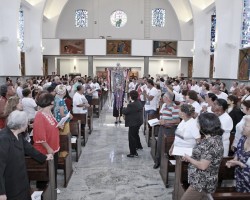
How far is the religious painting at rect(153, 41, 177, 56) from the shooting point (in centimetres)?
2339

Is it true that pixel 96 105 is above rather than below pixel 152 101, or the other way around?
below

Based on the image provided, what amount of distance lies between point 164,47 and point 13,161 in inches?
852

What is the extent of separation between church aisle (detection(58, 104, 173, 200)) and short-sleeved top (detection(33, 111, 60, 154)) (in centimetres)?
119

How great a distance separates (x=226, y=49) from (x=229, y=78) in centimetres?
162

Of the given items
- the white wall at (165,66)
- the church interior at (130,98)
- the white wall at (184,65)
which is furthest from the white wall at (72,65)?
the white wall at (184,65)

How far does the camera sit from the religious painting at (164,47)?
Answer: 76.7 ft

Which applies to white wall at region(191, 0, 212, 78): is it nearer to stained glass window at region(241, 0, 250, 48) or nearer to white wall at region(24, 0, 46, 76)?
stained glass window at region(241, 0, 250, 48)

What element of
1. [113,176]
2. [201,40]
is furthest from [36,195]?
[201,40]

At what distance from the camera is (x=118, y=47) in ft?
75.8

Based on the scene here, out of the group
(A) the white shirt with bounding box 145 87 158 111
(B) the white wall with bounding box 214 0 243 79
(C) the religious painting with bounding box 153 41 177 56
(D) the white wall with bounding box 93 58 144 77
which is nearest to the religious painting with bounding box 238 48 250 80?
(B) the white wall with bounding box 214 0 243 79

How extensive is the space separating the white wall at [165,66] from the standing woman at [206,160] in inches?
921

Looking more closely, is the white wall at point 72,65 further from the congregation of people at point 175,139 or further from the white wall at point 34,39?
the congregation of people at point 175,139

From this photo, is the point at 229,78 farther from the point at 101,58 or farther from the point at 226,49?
the point at 101,58

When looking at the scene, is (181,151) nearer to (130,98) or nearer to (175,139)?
(175,139)
